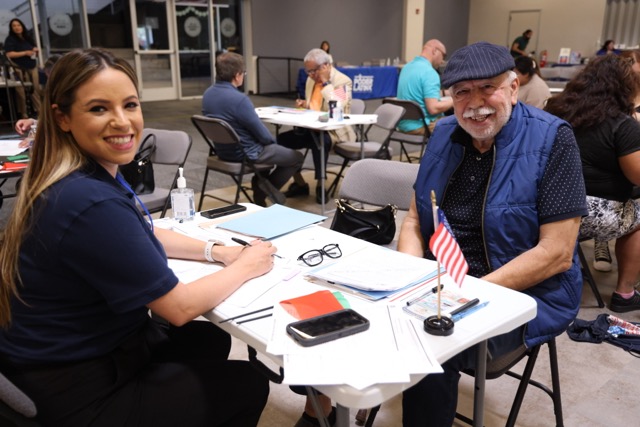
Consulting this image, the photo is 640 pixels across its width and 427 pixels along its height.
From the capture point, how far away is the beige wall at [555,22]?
49.2 feet

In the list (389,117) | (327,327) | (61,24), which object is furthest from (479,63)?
(61,24)

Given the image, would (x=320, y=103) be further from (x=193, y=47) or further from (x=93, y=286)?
(x=193, y=47)

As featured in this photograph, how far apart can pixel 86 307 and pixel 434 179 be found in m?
1.20

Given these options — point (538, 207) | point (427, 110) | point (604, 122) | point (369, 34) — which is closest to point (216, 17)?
point (369, 34)

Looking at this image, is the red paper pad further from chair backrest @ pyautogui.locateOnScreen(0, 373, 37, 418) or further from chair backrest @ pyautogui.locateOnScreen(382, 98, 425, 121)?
chair backrest @ pyautogui.locateOnScreen(382, 98, 425, 121)

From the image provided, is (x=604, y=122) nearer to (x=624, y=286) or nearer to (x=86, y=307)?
(x=624, y=286)

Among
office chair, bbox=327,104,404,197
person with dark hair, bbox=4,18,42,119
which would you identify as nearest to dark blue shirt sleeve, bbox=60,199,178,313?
office chair, bbox=327,104,404,197

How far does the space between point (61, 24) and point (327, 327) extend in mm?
11382

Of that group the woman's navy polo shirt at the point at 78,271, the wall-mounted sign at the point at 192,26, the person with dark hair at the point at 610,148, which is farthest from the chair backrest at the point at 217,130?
the wall-mounted sign at the point at 192,26

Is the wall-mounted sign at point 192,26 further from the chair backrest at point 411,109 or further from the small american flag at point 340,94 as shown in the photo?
the chair backrest at point 411,109

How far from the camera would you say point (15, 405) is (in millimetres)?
1104

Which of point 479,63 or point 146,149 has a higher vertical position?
point 479,63

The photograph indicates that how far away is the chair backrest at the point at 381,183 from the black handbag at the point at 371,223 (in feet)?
0.41

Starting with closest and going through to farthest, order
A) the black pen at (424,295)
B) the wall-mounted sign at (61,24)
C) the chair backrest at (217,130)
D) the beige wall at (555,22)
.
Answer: the black pen at (424,295) < the chair backrest at (217,130) < the wall-mounted sign at (61,24) < the beige wall at (555,22)
